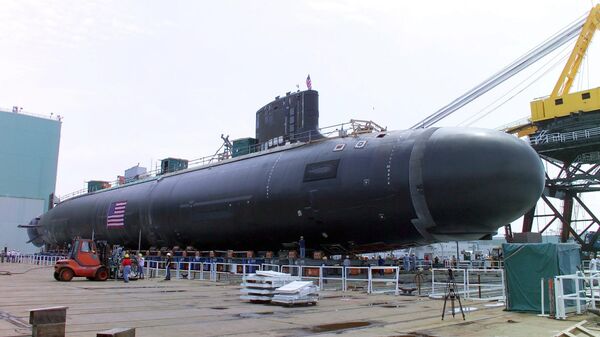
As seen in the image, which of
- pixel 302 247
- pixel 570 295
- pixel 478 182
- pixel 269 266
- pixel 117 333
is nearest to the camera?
pixel 117 333

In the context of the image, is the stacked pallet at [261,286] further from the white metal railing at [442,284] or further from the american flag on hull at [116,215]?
the american flag on hull at [116,215]

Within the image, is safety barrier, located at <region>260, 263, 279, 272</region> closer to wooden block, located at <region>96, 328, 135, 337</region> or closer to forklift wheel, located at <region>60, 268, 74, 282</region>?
forklift wheel, located at <region>60, 268, 74, 282</region>

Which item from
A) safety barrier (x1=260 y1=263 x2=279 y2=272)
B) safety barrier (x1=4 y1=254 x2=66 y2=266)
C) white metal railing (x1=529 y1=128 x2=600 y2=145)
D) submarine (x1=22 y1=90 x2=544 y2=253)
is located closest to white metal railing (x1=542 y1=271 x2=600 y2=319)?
submarine (x1=22 y1=90 x2=544 y2=253)

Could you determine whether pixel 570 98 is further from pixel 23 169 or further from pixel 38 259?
pixel 23 169

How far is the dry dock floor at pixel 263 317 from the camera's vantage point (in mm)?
8875

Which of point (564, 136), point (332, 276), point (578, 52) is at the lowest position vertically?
point (332, 276)

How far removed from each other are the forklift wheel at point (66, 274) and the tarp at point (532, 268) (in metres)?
17.6

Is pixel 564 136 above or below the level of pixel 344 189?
above

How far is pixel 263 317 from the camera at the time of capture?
35.5 ft

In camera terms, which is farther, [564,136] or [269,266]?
[564,136]

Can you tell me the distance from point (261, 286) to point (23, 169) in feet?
236

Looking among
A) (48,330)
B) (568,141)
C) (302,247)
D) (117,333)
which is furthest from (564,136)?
(117,333)

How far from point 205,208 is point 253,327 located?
1646cm

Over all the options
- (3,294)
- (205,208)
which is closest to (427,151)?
(205,208)
